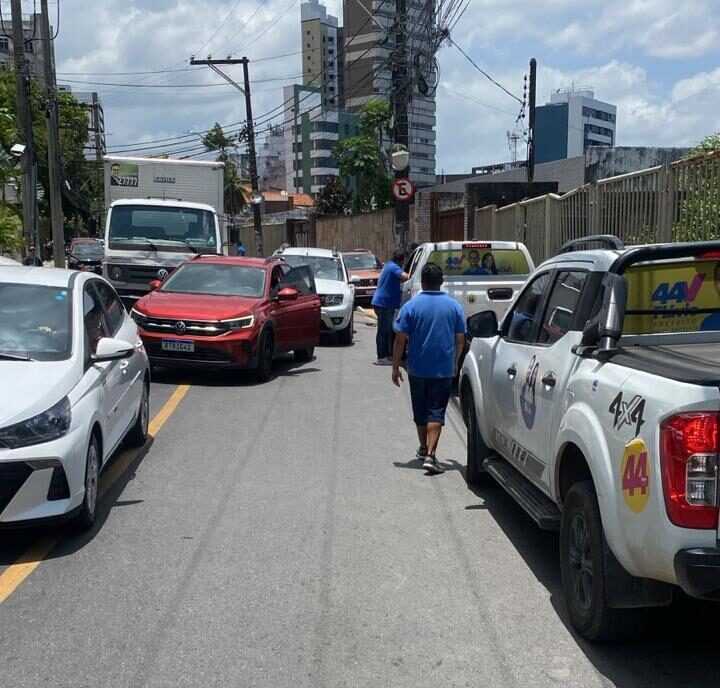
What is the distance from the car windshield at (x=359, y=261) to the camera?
26.2 meters

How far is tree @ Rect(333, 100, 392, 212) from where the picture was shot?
5384 cm

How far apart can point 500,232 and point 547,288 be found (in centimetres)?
1663

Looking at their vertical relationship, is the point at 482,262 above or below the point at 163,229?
below

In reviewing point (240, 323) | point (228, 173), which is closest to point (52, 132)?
point (240, 323)

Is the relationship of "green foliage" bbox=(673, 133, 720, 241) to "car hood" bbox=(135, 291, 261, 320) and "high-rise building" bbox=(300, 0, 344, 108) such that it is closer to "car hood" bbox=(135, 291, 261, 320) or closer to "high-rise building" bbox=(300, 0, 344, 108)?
"car hood" bbox=(135, 291, 261, 320)

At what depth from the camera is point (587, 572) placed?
438cm

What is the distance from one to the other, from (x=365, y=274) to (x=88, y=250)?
17465mm

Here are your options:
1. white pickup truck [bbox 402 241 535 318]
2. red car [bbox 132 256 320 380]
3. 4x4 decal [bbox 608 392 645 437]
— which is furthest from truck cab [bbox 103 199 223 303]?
4x4 decal [bbox 608 392 645 437]

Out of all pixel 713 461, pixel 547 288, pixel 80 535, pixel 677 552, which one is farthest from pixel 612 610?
pixel 80 535

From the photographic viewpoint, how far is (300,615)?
4.71 metres

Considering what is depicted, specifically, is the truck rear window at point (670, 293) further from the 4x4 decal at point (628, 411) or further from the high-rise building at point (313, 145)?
the high-rise building at point (313, 145)

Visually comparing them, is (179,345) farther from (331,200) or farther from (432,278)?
(331,200)

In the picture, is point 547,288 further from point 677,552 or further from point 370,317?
point 370,317

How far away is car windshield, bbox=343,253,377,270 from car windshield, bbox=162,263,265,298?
12779 mm
